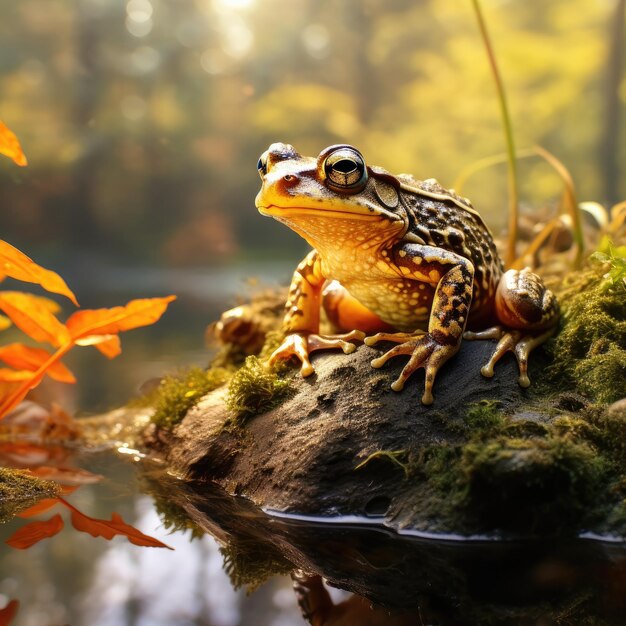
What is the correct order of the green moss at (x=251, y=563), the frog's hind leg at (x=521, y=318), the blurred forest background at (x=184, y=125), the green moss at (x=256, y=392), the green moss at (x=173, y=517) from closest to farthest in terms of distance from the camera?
the green moss at (x=251, y=563) → the green moss at (x=173, y=517) → the frog's hind leg at (x=521, y=318) → the green moss at (x=256, y=392) → the blurred forest background at (x=184, y=125)

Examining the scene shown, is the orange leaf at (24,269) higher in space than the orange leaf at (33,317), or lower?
higher

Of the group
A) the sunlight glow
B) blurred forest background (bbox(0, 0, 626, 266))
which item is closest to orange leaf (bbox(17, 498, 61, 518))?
blurred forest background (bbox(0, 0, 626, 266))

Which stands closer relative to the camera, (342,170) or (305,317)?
(342,170)

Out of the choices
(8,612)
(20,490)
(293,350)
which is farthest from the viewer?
(293,350)

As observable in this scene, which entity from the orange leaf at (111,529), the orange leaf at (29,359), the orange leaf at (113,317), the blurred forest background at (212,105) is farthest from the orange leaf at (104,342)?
the blurred forest background at (212,105)

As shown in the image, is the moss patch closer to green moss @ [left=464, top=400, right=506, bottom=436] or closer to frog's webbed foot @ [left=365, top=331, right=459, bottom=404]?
green moss @ [left=464, top=400, right=506, bottom=436]

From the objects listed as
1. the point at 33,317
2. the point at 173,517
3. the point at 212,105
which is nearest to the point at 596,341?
the point at 173,517

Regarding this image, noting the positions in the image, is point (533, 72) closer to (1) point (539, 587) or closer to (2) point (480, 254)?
(2) point (480, 254)

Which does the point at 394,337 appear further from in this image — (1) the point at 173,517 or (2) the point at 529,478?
(1) the point at 173,517

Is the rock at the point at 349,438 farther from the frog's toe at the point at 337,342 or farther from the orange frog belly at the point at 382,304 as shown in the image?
the orange frog belly at the point at 382,304
